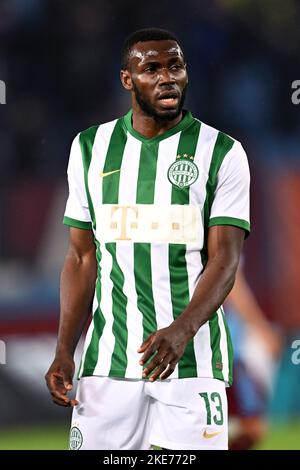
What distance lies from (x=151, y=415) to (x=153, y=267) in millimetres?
387

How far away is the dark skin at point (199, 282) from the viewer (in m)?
2.63

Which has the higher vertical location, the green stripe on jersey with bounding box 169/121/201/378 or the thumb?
the green stripe on jersey with bounding box 169/121/201/378

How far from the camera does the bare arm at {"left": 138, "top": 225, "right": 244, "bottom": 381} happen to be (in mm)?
2510

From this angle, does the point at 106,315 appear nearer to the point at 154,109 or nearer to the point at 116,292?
the point at 116,292

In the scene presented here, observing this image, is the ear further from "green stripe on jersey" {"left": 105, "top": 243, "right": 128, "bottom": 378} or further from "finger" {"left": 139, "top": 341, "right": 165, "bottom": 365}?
"finger" {"left": 139, "top": 341, "right": 165, "bottom": 365}

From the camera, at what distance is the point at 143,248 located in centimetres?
278

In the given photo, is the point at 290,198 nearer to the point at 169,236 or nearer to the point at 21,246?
the point at 21,246

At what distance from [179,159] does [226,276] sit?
0.36 m

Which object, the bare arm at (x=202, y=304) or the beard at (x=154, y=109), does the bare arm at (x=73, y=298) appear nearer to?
the bare arm at (x=202, y=304)

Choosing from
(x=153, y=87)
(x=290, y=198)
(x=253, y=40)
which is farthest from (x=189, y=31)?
(x=153, y=87)

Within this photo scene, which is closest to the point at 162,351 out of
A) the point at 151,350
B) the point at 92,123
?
the point at 151,350

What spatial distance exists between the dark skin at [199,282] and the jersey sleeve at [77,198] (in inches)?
1.0

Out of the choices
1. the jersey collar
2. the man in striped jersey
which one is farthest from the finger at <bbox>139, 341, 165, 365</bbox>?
the jersey collar
